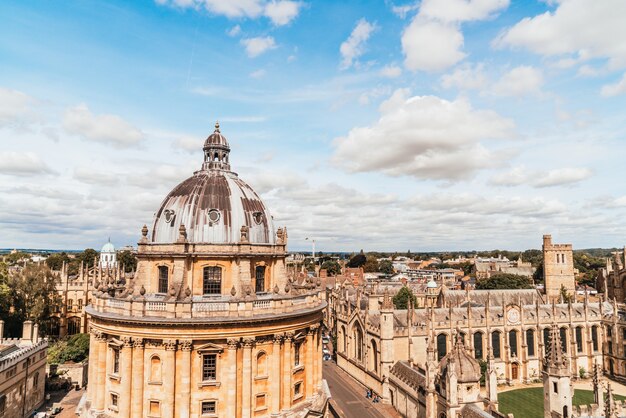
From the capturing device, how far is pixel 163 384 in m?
30.0

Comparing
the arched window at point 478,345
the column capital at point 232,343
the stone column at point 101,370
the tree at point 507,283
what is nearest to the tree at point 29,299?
the stone column at point 101,370

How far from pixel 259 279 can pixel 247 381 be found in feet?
26.1

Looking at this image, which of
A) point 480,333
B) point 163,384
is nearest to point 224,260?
point 163,384

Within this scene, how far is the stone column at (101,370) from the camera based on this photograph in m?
32.1

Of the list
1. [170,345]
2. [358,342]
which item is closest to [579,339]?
[358,342]

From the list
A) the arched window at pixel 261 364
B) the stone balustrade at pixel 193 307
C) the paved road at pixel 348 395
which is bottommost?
the paved road at pixel 348 395

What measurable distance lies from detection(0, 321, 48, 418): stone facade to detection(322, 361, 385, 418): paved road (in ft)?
110

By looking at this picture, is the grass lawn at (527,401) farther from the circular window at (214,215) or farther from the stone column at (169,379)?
the circular window at (214,215)

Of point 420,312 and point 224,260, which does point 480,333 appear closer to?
point 420,312

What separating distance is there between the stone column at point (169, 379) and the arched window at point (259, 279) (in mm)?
7831

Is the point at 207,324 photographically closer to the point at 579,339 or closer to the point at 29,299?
the point at 29,299

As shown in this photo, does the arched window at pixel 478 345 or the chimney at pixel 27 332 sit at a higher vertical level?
the chimney at pixel 27 332

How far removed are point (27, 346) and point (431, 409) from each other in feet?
143

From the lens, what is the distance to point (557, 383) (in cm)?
2808
